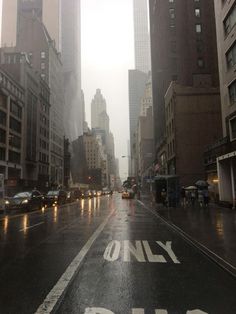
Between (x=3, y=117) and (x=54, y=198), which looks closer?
(x=54, y=198)

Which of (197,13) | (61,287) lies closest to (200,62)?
(197,13)

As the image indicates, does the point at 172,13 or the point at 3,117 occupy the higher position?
the point at 172,13

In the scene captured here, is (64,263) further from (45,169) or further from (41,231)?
(45,169)

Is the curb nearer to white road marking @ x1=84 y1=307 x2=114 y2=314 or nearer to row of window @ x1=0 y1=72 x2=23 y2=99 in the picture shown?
white road marking @ x1=84 y1=307 x2=114 y2=314

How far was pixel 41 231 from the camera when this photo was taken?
52.5ft

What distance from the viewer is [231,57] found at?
3338cm

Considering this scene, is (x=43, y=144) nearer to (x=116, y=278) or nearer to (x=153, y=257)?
(x=153, y=257)

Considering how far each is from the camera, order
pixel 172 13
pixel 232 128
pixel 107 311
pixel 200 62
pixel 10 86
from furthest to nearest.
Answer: pixel 172 13 < pixel 200 62 < pixel 10 86 < pixel 232 128 < pixel 107 311

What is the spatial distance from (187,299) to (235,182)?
95.7 feet

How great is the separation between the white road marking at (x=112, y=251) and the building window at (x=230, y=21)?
26.4m

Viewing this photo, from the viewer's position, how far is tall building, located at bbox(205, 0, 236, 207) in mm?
32438

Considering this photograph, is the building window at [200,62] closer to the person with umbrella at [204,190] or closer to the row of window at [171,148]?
the row of window at [171,148]

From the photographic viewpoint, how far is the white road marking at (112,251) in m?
9.76

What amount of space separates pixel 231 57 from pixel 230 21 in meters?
3.30
